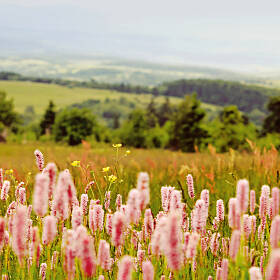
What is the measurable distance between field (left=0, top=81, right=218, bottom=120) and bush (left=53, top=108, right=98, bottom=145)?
11121 cm

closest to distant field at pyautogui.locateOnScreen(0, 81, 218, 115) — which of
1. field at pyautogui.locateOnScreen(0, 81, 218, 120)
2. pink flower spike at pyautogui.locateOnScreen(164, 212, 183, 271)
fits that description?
field at pyautogui.locateOnScreen(0, 81, 218, 120)

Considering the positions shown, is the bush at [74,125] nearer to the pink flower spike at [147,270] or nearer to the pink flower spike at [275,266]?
the pink flower spike at [147,270]

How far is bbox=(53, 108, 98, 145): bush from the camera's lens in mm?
51250

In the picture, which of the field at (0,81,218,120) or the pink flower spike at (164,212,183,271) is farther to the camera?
the field at (0,81,218,120)

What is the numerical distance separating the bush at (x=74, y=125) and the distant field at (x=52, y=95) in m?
114

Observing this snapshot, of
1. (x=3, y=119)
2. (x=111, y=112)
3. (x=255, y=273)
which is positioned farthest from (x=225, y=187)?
(x=111, y=112)

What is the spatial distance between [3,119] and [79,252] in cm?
7487

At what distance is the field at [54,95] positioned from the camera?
17125 cm

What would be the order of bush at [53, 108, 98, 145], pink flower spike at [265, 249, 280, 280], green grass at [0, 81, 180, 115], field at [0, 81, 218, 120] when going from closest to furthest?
pink flower spike at [265, 249, 280, 280] < bush at [53, 108, 98, 145] < field at [0, 81, 218, 120] < green grass at [0, 81, 180, 115]

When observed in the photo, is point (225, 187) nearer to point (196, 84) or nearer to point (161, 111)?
point (161, 111)

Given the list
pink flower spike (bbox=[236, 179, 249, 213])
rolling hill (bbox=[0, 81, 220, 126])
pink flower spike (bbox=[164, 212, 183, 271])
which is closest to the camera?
pink flower spike (bbox=[164, 212, 183, 271])

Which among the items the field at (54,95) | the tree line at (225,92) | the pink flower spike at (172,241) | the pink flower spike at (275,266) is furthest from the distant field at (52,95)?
the pink flower spike at (275,266)

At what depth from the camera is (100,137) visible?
5559 cm

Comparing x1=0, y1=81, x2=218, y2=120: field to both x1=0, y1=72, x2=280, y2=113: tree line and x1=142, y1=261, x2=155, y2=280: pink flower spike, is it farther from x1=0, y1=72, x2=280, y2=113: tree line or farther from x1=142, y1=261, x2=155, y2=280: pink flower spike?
x1=142, y1=261, x2=155, y2=280: pink flower spike
